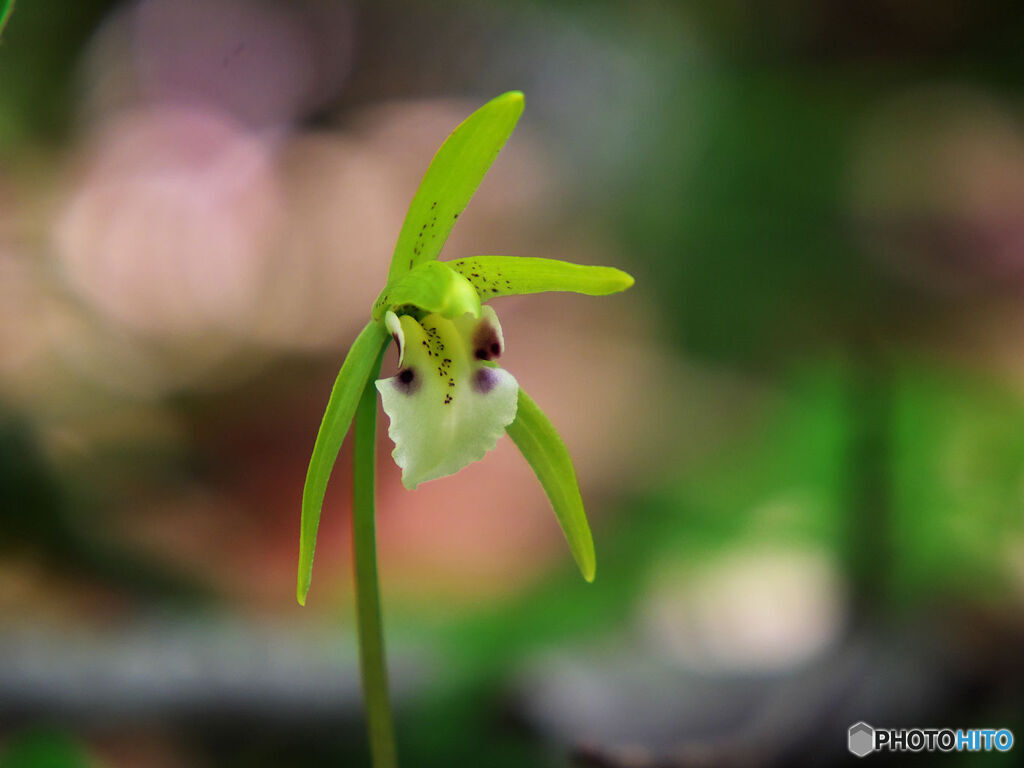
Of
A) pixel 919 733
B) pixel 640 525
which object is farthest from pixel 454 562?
pixel 919 733

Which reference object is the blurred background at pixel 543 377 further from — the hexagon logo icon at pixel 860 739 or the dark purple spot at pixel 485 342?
the dark purple spot at pixel 485 342

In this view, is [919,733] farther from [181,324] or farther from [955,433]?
[181,324]

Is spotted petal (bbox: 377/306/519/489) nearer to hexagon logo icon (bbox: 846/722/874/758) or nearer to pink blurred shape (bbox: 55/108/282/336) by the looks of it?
hexagon logo icon (bbox: 846/722/874/758)

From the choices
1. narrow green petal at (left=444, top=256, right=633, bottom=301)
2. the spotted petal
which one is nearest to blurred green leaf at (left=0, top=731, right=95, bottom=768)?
the spotted petal

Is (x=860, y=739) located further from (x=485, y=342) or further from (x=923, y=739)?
(x=485, y=342)

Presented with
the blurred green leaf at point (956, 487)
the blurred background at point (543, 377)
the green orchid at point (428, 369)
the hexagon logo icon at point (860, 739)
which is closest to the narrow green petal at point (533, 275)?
the green orchid at point (428, 369)

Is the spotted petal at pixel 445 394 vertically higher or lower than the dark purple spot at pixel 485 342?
lower
